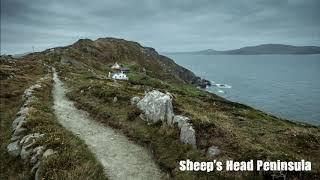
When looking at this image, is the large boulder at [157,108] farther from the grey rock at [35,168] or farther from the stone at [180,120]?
the grey rock at [35,168]

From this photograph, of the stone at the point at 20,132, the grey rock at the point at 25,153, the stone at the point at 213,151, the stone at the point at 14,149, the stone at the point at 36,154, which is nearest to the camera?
the stone at the point at 213,151

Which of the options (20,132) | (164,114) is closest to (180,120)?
(164,114)

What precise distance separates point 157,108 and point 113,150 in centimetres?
616

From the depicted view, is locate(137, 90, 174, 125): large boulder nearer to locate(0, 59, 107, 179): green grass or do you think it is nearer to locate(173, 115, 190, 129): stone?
locate(173, 115, 190, 129): stone

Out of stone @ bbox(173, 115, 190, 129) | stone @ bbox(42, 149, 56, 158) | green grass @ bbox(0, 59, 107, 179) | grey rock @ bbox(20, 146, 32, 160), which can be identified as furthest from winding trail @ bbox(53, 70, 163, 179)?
grey rock @ bbox(20, 146, 32, 160)

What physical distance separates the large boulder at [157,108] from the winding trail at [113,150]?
3.12 meters

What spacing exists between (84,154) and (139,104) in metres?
11.2

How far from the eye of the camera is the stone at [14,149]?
2470 centimetres

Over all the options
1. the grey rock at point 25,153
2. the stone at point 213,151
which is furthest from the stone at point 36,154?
the stone at point 213,151

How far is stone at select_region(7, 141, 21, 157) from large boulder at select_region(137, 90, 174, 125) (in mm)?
10534

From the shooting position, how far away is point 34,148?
23.6 metres

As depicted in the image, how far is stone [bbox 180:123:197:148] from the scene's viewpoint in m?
23.0

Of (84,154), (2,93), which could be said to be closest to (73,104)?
(2,93)

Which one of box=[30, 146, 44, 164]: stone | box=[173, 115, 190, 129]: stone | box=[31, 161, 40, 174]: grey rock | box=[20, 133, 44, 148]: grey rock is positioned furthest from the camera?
box=[173, 115, 190, 129]: stone
